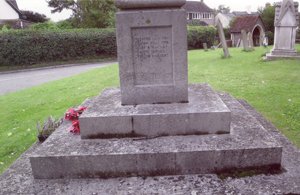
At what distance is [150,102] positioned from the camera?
4.60m

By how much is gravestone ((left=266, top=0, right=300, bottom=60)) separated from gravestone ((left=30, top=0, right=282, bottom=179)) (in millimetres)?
11822

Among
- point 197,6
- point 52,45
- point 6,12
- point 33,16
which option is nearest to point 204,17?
point 197,6

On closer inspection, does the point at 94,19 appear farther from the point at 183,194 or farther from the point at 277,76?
the point at 183,194

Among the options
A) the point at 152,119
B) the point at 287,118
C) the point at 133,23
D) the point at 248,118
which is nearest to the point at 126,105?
the point at 152,119

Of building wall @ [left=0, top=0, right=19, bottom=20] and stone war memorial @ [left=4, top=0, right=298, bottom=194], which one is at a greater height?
building wall @ [left=0, top=0, right=19, bottom=20]

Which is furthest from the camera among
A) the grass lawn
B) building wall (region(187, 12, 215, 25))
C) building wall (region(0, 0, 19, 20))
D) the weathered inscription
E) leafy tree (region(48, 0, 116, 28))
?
building wall (region(187, 12, 215, 25))

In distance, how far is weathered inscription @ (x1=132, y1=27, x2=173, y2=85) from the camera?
4422mm

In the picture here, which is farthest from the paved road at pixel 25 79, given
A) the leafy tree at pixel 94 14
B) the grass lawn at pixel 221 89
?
the leafy tree at pixel 94 14

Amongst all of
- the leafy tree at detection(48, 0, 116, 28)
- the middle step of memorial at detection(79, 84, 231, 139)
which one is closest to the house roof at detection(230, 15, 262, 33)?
the leafy tree at detection(48, 0, 116, 28)

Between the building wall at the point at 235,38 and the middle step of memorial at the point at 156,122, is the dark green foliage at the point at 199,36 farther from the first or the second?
the middle step of memorial at the point at 156,122

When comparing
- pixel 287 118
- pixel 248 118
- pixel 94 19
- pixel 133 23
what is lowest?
pixel 287 118

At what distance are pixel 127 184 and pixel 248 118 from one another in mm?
2273

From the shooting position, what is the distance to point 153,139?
4059mm

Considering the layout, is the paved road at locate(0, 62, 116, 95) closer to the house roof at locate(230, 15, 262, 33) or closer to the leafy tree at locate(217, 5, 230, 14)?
the house roof at locate(230, 15, 262, 33)
